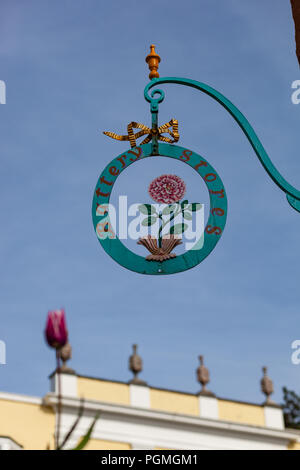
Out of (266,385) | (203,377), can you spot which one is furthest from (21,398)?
(266,385)

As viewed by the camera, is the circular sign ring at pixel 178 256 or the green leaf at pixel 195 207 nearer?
the circular sign ring at pixel 178 256

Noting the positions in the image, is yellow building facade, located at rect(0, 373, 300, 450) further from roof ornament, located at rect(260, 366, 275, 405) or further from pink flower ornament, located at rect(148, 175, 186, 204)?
pink flower ornament, located at rect(148, 175, 186, 204)

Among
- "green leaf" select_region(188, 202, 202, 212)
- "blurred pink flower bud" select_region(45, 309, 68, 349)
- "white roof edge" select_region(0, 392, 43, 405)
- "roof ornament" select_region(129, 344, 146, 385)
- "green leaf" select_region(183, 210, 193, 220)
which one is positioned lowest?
"blurred pink flower bud" select_region(45, 309, 68, 349)

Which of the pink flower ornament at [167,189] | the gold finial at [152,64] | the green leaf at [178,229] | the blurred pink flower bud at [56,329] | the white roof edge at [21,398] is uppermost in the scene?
the white roof edge at [21,398]

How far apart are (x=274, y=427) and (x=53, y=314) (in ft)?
92.6

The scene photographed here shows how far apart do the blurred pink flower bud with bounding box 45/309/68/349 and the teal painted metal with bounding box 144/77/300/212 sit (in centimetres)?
220

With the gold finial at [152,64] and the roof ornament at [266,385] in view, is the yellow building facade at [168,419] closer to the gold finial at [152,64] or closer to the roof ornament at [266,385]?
the roof ornament at [266,385]

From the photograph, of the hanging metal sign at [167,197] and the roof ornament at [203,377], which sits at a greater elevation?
the roof ornament at [203,377]

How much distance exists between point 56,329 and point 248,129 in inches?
93.3

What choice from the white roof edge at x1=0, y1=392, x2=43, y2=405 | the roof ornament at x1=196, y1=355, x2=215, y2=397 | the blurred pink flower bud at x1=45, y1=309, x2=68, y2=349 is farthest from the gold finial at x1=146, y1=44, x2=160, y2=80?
the roof ornament at x1=196, y1=355, x2=215, y2=397

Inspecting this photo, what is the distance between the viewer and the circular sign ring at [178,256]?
14.0ft

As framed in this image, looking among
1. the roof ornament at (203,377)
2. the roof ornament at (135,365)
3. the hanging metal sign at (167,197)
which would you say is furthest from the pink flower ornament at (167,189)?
the roof ornament at (203,377)

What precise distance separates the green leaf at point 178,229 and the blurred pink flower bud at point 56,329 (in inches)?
85.1

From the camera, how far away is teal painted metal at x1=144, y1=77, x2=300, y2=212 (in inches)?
169
